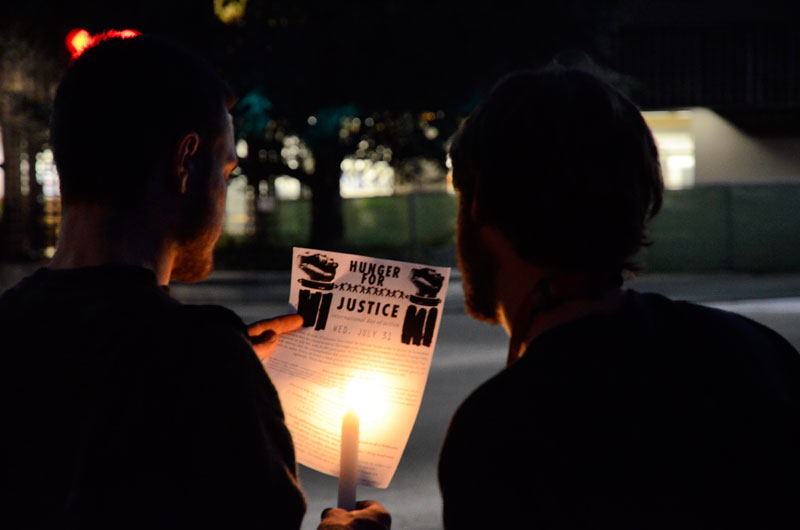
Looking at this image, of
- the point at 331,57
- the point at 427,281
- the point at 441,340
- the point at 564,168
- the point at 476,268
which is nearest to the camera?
the point at 564,168

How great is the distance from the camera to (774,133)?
28.7m

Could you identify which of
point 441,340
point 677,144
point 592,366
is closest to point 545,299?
point 592,366

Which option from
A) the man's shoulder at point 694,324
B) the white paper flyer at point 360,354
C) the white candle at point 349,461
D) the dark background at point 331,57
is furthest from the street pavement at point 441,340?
the man's shoulder at point 694,324

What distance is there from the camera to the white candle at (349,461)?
4.88 ft

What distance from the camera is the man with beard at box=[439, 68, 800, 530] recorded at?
1.15 meters

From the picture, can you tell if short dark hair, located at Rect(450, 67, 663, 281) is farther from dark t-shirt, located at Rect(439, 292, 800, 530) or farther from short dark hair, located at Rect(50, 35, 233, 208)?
short dark hair, located at Rect(50, 35, 233, 208)

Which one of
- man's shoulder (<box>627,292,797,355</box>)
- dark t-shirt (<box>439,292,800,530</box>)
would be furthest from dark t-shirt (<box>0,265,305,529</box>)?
man's shoulder (<box>627,292,797,355</box>)

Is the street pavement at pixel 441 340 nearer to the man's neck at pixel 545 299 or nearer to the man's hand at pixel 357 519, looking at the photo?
the man's hand at pixel 357 519

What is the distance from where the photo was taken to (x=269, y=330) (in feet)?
5.40

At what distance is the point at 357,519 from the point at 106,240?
1.88ft

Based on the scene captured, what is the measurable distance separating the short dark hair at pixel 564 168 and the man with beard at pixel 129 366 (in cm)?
40

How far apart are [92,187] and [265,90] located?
1549 cm

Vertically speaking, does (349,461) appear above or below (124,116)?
below

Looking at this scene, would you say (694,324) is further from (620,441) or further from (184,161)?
(184,161)
